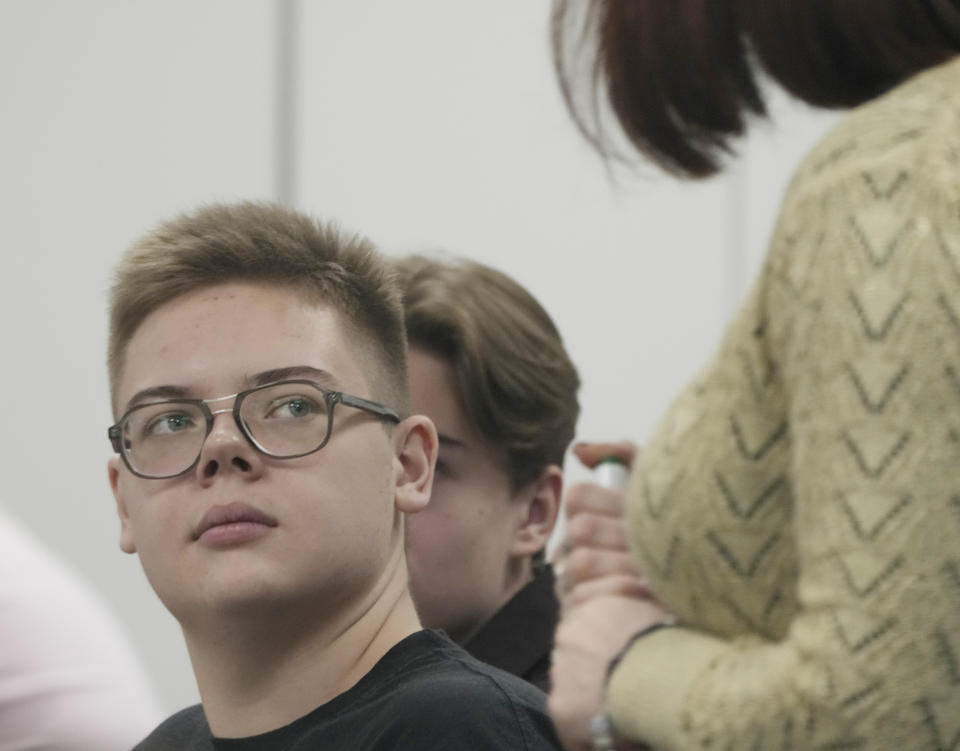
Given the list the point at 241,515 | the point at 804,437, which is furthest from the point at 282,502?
the point at 804,437

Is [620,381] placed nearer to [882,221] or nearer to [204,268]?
[204,268]

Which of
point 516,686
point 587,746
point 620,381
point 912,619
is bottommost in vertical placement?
point 620,381

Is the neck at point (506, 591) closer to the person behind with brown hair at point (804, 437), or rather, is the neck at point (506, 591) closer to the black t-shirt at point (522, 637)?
the black t-shirt at point (522, 637)

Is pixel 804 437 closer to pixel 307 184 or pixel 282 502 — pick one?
pixel 282 502

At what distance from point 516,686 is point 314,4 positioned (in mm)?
1893

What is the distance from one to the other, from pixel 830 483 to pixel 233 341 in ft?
2.05

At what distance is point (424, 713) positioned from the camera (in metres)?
1.06

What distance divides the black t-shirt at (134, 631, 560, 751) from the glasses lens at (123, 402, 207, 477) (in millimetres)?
215

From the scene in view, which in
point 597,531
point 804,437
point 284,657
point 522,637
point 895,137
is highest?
point 895,137

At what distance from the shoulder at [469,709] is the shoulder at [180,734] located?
0.25 metres

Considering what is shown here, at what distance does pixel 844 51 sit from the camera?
0.77 meters

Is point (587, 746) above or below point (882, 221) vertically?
below

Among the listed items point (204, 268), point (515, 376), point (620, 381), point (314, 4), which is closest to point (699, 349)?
point (620, 381)

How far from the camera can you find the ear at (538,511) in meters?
1.64
